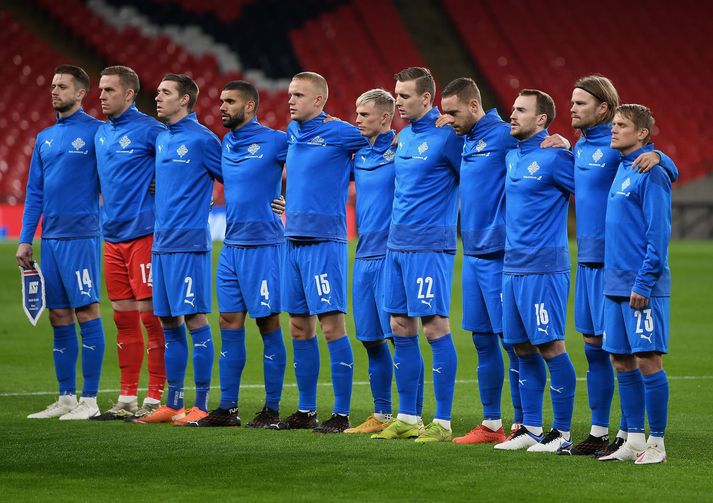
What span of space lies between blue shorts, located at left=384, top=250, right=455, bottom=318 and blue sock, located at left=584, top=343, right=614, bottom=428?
0.92m

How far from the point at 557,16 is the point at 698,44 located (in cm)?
372

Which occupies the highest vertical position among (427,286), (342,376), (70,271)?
(70,271)

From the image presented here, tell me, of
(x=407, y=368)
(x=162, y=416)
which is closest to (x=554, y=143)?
(x=407, y=368)

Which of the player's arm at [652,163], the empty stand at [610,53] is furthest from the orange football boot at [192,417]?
the empty stand at [610,53]

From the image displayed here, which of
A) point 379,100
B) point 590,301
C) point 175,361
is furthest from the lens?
point 175,361

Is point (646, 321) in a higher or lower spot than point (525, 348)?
higher

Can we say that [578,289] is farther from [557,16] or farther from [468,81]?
[557,16]

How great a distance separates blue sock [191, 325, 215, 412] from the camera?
8.23 metres

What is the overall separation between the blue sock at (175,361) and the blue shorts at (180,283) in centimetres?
17

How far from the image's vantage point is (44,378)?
10.3m

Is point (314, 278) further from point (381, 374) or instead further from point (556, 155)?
point (556, 155)

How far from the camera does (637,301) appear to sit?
21.0 feet

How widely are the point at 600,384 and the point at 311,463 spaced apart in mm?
1654

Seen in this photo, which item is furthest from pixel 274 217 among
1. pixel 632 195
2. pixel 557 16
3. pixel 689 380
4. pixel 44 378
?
pixel 557 16
